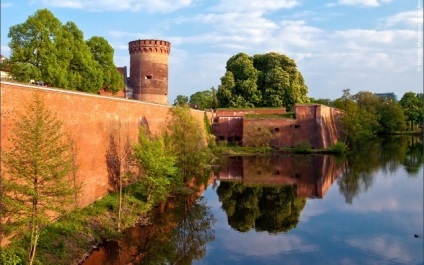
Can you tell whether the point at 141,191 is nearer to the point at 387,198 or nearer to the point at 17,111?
the point at 17,111

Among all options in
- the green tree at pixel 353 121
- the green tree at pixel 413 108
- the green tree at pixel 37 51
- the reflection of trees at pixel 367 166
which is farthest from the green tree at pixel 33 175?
the green tree at pixel 413 108

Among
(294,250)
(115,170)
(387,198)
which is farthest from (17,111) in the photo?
(387,198)

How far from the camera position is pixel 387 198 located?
16188 mm

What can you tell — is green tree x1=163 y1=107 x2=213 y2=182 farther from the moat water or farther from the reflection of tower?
the reflection of tower

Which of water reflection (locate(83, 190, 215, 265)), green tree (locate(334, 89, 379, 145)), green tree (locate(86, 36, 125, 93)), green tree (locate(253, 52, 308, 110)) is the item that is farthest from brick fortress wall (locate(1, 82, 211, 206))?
green tree (locate(334, 89, 379, 145))

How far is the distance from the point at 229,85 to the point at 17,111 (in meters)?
29.7

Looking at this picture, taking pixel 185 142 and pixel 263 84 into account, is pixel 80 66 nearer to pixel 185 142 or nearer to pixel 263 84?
pixel 185 142

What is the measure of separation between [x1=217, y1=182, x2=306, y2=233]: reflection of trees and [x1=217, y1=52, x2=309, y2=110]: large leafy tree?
60.6ft

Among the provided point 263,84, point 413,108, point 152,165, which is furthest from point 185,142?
point 413,108

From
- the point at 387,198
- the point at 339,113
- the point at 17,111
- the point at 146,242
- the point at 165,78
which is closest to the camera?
the point at 17,111

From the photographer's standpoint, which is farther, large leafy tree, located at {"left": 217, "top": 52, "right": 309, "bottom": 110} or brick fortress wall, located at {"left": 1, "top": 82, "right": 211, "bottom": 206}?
large leafy tree, located at {"left": 217, "top": 52, "right": 309, "bottom": 110}

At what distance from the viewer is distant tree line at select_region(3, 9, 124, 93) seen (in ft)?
65.6

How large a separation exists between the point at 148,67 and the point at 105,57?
161 inches

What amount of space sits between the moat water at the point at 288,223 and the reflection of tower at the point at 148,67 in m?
6.83
